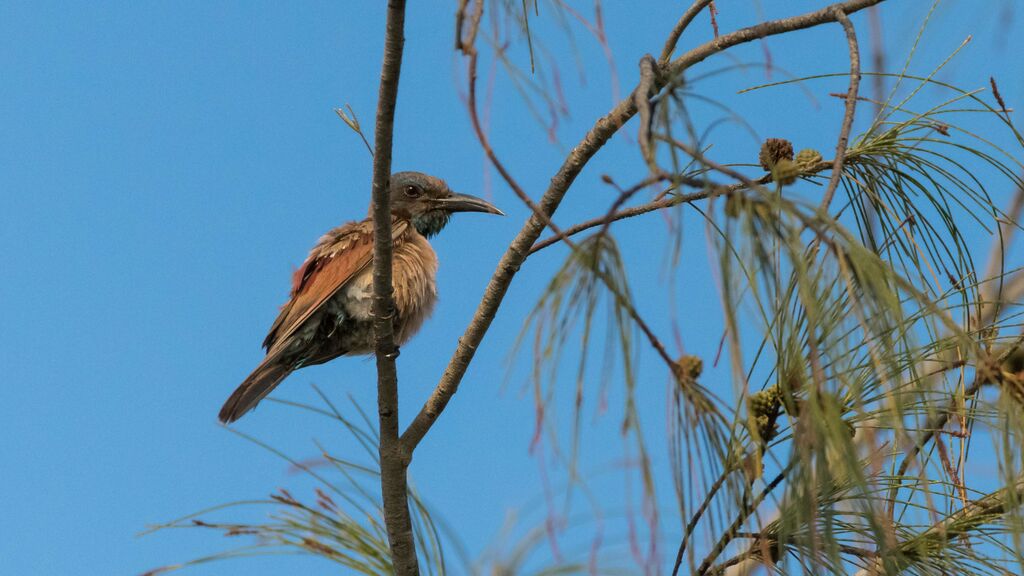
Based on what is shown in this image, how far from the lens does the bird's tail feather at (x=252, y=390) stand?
189 inches

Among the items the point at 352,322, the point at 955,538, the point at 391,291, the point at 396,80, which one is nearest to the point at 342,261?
the point at 352,322

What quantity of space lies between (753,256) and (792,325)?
266 millimetres

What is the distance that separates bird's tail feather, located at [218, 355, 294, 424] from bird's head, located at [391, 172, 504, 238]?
1.28 m

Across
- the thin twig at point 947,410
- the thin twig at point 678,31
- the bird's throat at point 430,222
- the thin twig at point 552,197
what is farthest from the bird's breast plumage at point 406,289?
the thin twig at point 947,410

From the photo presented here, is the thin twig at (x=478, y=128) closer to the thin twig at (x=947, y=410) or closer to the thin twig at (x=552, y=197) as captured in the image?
the thin twig at (x=552, y=197)

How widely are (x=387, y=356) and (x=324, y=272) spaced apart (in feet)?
5.14

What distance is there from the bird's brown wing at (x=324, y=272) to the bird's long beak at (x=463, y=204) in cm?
52

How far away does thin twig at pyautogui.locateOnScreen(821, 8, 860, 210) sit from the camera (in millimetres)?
1812

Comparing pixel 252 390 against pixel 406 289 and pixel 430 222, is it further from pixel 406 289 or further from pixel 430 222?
pixel 430 222

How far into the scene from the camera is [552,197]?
304 cm

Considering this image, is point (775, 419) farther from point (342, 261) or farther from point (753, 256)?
point (342, 261)

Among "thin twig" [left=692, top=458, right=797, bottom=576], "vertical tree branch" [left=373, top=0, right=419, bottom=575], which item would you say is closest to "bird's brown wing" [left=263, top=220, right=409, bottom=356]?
"vertical tree branch" [left=373, top=0, right=419, bottom=575]

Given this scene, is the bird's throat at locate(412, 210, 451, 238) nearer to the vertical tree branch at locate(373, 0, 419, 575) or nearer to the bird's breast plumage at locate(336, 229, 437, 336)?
the bird's breast plumage at locate(336, 229, 437, 336)

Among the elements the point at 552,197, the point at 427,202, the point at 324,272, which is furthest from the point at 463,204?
the point at 552,197
